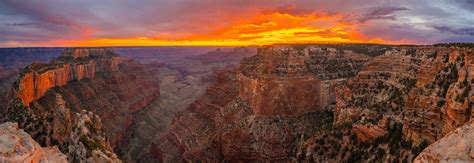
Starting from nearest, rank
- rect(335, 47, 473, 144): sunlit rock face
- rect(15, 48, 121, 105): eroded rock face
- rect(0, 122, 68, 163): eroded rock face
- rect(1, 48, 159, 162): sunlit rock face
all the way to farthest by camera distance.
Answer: rect(0, 122, 68, 163): eroded rock face
rect(335, 47, 473, 144): sunlit rock face
rect(1, 48, 159, 162): sunlit rock face
rect(15, 48, 121, 105): eroded rock face

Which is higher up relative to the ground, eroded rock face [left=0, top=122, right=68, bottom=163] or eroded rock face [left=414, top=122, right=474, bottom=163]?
eroded rock face [left=414, top=122, right=474, bottom=163]

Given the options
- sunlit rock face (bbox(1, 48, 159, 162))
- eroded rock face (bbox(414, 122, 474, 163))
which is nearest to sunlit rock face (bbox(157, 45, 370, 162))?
sunlit rock face (bbox(1, 48, 159, 162))

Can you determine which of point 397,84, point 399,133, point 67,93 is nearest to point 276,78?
point 397,84

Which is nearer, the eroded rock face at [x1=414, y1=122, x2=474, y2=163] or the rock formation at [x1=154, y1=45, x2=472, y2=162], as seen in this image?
the eroded rock face at [x1=414, y1=122, x2=474, y2=163]

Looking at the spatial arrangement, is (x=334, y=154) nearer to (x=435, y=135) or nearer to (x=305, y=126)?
(x=435, y=135)

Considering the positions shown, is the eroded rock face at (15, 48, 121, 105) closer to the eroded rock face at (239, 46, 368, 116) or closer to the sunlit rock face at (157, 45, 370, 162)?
the sunlit rock face at (157, 45, 370, 162)

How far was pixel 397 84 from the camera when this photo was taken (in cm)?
3444

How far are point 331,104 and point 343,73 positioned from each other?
18.5 ft

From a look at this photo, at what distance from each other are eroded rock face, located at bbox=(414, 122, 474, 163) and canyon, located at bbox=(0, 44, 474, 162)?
35 millimetres

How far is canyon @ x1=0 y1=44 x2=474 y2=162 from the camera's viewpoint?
23938 mm

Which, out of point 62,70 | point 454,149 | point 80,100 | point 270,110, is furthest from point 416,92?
point 62,70

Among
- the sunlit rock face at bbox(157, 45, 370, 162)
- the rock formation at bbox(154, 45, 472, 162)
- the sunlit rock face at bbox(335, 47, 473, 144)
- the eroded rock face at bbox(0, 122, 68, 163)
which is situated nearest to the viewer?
the eroded rock face at bbox(0, 122, 68, 163)

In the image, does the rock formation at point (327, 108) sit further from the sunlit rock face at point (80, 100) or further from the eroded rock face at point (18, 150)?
the eroded rock face at point (18, 150)

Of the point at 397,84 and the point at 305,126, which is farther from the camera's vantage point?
the point at 305,126
